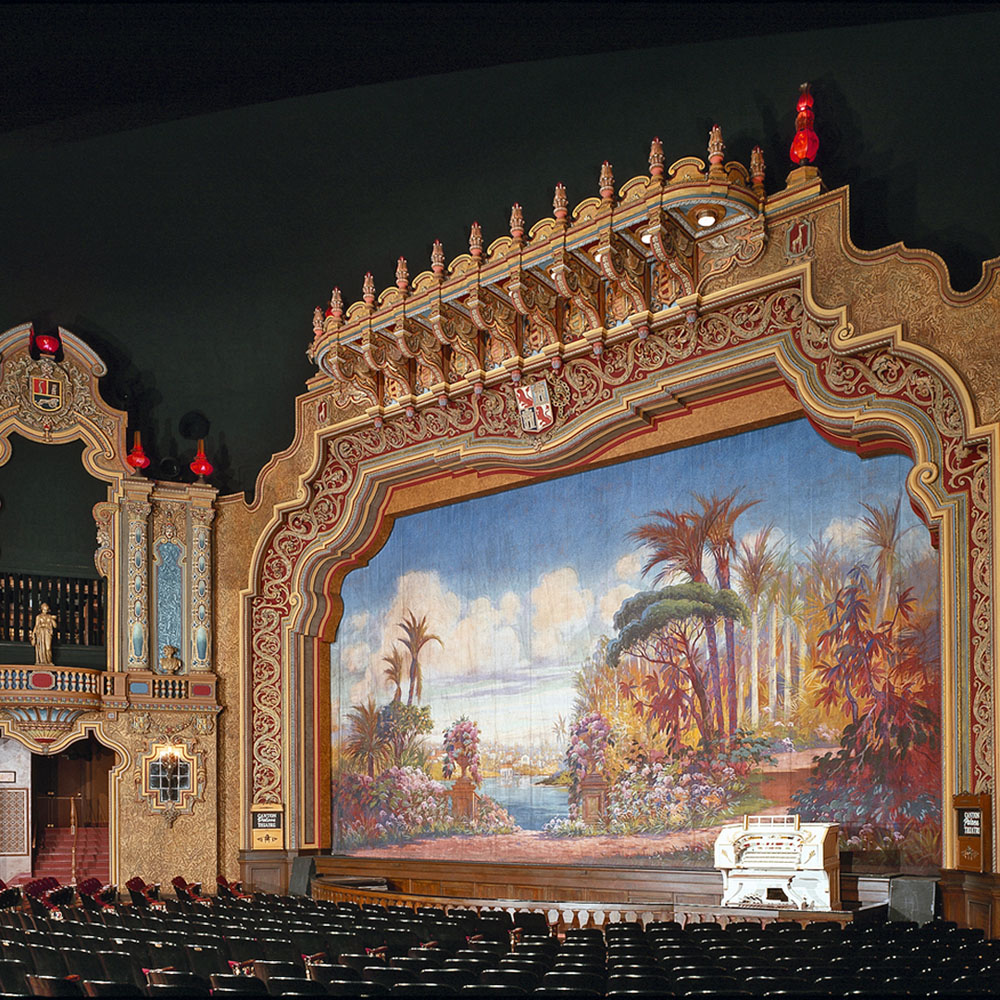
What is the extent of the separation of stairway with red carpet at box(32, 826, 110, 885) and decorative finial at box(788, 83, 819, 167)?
49.1 feet

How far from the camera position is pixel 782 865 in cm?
1176

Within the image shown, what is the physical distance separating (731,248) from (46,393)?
Result: 1121 cm

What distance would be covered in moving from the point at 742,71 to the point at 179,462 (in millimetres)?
11383

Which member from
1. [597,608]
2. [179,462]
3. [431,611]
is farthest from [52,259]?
[597,608]

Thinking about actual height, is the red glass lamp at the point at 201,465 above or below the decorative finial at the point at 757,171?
below

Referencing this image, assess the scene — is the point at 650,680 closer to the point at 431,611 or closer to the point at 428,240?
the point at 431,611

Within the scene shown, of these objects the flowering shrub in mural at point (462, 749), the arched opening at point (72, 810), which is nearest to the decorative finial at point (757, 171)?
the flowering shrub in mural at point (462, 749)

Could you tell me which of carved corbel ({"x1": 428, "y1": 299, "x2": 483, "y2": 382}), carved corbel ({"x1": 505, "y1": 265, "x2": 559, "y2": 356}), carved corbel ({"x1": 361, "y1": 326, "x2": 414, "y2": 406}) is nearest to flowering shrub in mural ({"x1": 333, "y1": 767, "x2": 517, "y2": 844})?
carved corbel ({"x1": 361, "y1": 326, "x2": 414, "y2": 406})

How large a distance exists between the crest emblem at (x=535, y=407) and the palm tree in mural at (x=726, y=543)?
7.73 feet

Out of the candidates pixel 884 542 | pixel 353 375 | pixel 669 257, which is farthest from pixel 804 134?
pixel 353 375

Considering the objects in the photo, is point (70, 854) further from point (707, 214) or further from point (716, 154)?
point (716, 154)

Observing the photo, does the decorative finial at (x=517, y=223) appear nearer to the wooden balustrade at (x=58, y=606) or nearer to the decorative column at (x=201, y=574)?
the decorative column at (x=201, y=574)

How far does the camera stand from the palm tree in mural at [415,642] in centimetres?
1823

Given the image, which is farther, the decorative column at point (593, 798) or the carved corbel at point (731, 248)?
the decorative column at point (593, 798)
